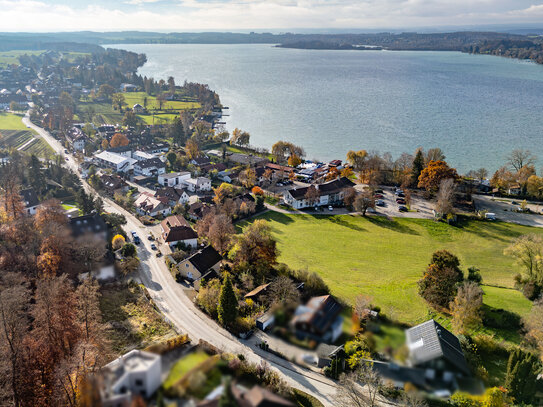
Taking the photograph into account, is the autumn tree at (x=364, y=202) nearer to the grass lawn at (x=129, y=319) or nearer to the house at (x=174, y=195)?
the house at (x=174, y=195)

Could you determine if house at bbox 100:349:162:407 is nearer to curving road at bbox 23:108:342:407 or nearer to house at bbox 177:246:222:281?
curving road at bbox 23:108:342:407

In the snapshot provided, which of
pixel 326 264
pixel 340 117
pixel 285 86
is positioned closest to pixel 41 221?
pixel 326 264

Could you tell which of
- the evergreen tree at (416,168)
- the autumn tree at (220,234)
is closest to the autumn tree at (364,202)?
the evergreen tree at (416,168)

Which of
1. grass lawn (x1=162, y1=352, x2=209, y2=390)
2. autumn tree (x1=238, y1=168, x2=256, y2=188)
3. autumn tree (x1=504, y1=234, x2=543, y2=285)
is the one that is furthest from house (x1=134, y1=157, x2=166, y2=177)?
grass lawn (x1=162, y1=352, x2=209, y2=390)

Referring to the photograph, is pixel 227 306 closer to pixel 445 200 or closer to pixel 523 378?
pixel 523 378

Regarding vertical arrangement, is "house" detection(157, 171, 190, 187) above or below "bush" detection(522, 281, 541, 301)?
below

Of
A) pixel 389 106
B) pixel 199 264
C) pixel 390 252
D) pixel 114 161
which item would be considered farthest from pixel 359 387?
pixel 389 106
